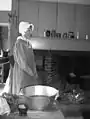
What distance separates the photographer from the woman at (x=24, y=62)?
0.71m

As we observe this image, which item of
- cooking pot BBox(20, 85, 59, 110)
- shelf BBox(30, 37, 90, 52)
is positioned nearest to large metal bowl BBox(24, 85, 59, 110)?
cooking pot BBox(20, 85, 59, 110)

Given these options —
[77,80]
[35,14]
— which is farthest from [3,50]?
[77,80]

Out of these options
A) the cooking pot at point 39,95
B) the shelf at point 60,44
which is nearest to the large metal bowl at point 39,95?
the cooking pot at point 39,95

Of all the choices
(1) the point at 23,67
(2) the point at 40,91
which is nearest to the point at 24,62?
(1) the point at 23,67

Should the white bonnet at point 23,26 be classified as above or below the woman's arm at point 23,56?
above

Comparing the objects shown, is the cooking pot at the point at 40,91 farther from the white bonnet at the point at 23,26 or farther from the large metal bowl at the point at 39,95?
the white bonnet at the point at 23,26

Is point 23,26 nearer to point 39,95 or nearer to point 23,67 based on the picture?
point 23,67

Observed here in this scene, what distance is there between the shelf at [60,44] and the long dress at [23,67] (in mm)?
45

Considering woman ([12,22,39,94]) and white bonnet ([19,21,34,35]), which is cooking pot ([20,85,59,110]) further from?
white bonnet ([19,21,34,35])

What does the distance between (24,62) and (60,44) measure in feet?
0.59

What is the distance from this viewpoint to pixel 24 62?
2.37ft

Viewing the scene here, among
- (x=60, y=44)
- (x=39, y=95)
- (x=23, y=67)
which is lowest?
(x=39, y=95)

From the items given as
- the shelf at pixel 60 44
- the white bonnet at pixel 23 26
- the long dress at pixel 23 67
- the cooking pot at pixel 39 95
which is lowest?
the cooking pot at pixel 39 95

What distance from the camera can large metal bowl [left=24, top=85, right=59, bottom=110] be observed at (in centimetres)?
64
